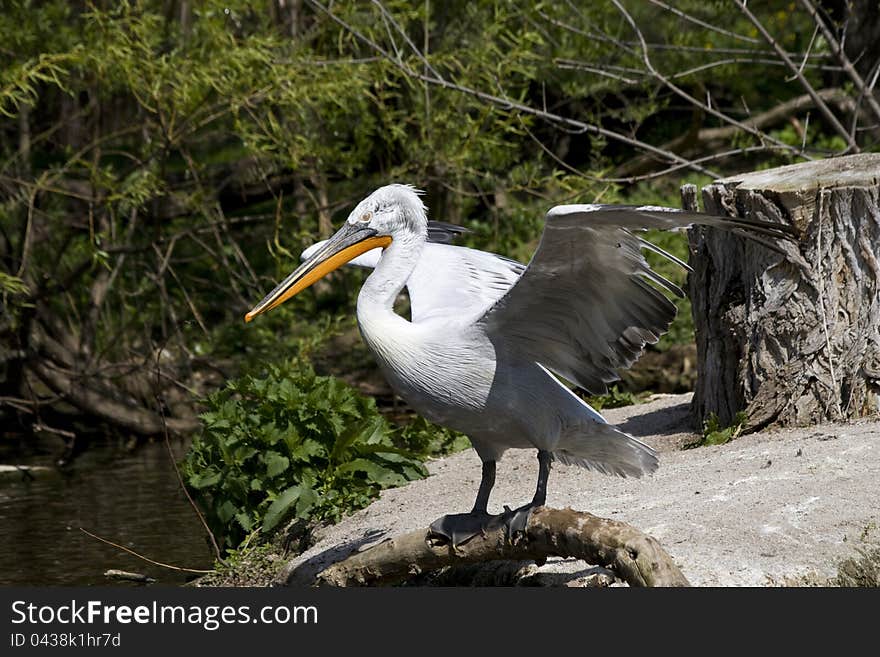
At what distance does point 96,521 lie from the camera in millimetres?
7035

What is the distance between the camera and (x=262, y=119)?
9.05m

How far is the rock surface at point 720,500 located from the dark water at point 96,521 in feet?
4.08

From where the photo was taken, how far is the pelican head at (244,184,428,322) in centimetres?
464

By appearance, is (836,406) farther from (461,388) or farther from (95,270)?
(95,270)

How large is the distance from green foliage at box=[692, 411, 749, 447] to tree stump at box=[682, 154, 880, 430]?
5 centimetres

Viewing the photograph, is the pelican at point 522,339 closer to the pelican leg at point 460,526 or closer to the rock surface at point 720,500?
the pelican leg at point 460,526

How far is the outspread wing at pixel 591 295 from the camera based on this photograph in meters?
3.80

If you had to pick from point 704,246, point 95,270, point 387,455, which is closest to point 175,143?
point 95,270

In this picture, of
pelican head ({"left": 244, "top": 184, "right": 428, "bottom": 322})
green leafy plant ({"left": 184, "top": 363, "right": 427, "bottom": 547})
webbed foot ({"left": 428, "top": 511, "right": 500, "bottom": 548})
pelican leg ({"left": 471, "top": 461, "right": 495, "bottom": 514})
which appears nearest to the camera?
webbed foot ({"left": 428, "top": 511, "right": 500, "bottom": 548})

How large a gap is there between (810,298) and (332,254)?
2.28 meters

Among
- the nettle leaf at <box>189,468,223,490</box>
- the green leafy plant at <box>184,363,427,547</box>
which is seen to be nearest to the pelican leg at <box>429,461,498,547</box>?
the green leafy plant at <box>184,363,427,547</box>

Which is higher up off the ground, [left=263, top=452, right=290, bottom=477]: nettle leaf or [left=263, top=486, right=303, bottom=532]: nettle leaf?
[left=263, top=452, right=290, bottom=477]: nettle leaf

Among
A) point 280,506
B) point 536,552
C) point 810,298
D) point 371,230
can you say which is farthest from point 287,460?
point 810,298

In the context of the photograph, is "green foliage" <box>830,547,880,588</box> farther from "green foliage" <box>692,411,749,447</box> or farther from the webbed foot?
"green foliage" <box>692,411,749,447</box>
